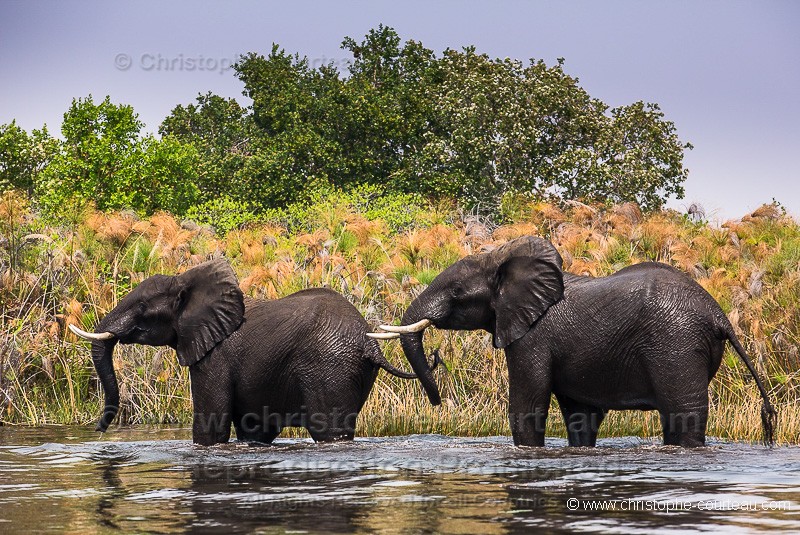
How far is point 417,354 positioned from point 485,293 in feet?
2.89

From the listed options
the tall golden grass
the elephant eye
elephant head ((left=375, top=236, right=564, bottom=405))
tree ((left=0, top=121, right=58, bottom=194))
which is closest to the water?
elephant head ((left=375, top=236, right=564, bottom=405))

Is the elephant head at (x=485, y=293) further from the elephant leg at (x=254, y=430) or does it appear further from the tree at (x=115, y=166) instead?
the tree at (x=115, y=166)

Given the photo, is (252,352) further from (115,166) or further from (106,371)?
(115,166)

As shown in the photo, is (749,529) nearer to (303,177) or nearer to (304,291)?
(304,291)

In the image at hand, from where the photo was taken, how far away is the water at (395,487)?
7.78 m

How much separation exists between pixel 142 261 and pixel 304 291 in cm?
578

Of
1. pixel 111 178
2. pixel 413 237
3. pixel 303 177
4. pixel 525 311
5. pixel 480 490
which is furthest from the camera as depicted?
pixel 303 177

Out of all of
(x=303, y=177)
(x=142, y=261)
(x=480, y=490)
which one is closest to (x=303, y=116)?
(x=303, y=177)

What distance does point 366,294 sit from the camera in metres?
17.4

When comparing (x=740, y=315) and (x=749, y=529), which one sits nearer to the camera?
(x=749, y=529)

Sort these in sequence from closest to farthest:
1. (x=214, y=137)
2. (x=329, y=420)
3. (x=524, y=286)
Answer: (x=524, y=286), (x=329, y=420), (x=214, y=137)

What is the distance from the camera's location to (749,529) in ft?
24.1

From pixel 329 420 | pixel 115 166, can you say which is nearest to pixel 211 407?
pixel 329 420

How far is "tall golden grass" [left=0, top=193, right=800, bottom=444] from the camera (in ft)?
48.3
